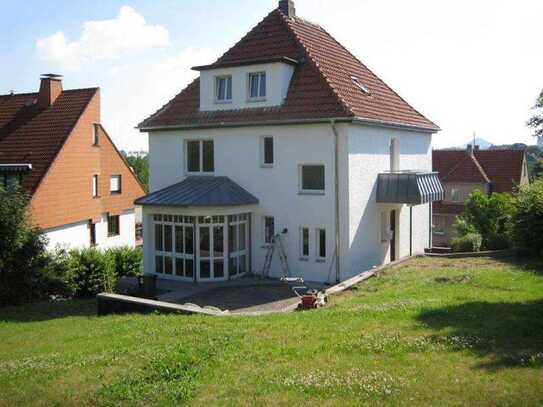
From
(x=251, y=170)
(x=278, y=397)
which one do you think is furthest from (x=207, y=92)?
(x=278, y=397)

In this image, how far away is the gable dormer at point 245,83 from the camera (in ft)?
70.1

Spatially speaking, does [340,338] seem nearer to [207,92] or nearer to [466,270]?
[466,270]

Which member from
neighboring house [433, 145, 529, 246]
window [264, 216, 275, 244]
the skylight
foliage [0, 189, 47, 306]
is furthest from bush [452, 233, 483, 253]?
neighboring house [433, 145, 529, 246]

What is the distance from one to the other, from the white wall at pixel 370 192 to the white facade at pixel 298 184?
34mm

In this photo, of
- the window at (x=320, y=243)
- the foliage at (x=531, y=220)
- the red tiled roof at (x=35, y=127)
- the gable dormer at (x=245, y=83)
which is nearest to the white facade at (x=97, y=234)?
the red tiled roof at (x=35, y=127)

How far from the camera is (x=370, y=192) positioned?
2161 cm

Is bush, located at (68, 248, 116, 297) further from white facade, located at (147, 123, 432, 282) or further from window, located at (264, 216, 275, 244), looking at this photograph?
window, located at (264, 216, 275, 244)

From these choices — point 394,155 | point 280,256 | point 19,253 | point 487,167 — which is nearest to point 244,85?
point 280,256

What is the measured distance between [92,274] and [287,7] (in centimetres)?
1351

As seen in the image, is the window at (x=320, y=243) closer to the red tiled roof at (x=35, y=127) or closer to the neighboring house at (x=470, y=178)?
the red tiled roof at (x=35, y=127)

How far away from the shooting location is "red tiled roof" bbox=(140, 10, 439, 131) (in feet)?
67.6

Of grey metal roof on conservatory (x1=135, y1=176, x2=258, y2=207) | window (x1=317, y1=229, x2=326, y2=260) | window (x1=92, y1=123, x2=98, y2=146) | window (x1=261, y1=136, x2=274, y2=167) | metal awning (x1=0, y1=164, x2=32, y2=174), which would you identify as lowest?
window (x1=317, y1=229, x2=326, y2=260)

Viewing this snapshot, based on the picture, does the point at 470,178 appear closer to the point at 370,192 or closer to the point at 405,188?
the point at 405,188

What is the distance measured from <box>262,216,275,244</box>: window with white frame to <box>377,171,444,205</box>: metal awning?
4.07 metres
